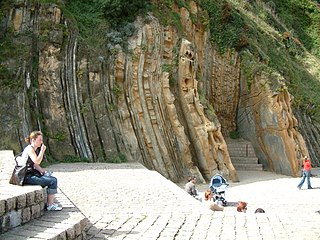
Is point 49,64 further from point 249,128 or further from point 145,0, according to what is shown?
point 249,128

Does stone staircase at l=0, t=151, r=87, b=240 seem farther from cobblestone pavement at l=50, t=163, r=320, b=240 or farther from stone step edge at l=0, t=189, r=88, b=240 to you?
cobblestone pavement at l=50, t=163, r=320, b=240

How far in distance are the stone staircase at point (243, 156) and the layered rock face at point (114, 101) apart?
5.08m

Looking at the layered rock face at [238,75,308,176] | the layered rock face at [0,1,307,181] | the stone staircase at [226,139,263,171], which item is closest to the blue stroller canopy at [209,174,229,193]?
the layered rock face at [0,1,307,181]

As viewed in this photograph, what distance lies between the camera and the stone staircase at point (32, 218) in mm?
4895

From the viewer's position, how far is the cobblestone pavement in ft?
20.4

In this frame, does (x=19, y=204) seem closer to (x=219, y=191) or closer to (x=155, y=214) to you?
(x=155, y=214)

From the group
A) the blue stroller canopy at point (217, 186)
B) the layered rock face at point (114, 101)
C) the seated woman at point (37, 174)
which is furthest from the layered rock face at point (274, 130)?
the seated woman at point (37, 174)

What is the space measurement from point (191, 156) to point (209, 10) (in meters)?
11.0

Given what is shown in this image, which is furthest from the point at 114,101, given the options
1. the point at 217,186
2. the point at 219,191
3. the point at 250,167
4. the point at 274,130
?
the point at 250,167

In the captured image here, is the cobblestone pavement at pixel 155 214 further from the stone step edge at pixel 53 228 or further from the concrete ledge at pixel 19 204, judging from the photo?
the concrete ledge at pixel 19 204

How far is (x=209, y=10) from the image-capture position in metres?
26.7

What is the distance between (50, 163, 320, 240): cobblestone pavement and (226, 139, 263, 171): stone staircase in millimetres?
11302

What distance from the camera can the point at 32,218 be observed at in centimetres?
562

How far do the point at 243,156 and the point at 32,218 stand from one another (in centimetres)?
2092
